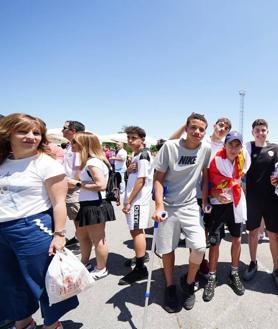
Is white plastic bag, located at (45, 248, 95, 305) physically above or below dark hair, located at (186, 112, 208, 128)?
below

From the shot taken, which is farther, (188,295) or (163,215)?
(188,295)

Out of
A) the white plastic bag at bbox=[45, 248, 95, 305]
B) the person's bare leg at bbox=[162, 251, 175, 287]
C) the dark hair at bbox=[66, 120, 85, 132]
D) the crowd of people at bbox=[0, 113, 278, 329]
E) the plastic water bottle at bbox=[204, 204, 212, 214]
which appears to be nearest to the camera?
the white plastic bag at bbox=[45, 248, 95, 305]

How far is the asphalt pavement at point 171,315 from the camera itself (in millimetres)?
2361

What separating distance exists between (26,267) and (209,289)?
2027 millimetres

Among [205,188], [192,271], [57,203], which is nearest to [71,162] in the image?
[57,203]

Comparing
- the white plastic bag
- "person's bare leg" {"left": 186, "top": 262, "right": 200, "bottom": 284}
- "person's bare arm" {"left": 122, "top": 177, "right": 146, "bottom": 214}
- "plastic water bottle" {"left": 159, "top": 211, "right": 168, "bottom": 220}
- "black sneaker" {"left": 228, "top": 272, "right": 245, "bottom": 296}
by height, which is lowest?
"black sneaker" {"left": 228, "top": 272, "right": 245, "bottom": 296}

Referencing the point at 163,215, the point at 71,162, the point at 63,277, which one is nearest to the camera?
the point at 63,277

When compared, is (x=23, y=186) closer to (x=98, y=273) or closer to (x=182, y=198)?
(x=182, y=198)

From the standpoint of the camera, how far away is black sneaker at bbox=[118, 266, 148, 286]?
309 cm

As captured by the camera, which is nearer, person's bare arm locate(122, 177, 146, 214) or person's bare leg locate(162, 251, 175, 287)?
person's bare leg locate(162, 251, 175, 287)

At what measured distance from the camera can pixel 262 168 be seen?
309cm

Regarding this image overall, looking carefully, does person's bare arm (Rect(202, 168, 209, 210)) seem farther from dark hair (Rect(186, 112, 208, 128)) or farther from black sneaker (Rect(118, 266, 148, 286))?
black sneaker (Rect(118, 266, 148, 286))

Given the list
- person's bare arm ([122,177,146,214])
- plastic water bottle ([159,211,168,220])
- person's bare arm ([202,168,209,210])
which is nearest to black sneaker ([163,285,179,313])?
plastic water bottle ([159,211,168,220])

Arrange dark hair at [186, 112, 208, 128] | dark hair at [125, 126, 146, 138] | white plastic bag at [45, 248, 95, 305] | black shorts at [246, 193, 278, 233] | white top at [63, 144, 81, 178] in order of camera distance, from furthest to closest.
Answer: white top at [63, 144, 81, 178] < dark hair at [125, 126, 146, 138] < black shorts at [246, 193, 278, 233] < dark hair at [186, 112, 208, 128] < white plastic bag at [45, 248, 95, 305]
